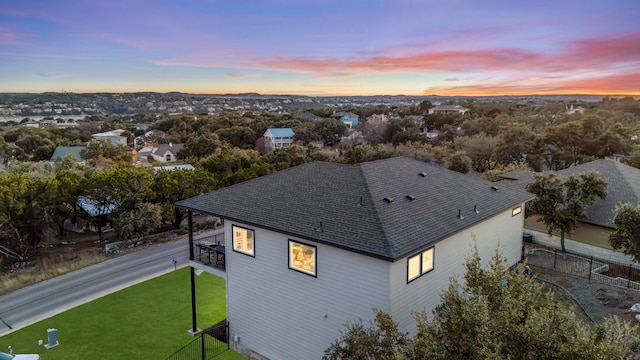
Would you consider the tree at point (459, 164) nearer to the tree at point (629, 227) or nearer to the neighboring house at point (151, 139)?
the tree at point (629, 227)

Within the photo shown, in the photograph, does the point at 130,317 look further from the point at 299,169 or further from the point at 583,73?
the point at 583,73

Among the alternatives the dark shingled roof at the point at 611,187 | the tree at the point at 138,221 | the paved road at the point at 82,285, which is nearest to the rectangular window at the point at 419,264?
the dark shingled roof at the point at 611,187

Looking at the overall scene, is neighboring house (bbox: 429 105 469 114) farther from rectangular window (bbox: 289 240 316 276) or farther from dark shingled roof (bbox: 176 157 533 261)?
rectangular window (bbox: 289 240 316 276)

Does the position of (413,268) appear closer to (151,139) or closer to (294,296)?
(294,296)

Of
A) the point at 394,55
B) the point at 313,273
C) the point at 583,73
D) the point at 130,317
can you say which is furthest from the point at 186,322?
the point at 583,73

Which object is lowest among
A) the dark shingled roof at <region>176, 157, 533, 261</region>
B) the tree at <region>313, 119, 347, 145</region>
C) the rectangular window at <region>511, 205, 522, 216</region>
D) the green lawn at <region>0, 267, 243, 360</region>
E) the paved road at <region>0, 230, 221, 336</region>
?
the paved road at <region>0, 230, 221, 336</region>

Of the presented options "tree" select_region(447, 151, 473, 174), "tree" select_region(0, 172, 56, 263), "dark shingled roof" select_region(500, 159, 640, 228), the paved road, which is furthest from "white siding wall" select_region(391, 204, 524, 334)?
"tree" select_region(0, 172, 56, 263)
